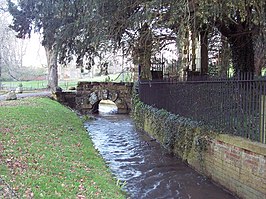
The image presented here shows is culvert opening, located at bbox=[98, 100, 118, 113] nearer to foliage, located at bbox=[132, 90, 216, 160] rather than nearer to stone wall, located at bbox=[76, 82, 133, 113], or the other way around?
stone wall, located at bbox=[76, 82, 133, 113]

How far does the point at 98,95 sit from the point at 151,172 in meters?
15.9

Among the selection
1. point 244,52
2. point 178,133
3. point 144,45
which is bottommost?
point 178,133

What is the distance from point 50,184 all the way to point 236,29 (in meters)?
7.51

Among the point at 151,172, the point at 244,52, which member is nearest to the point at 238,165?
the point at 151,172

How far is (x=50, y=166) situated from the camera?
18.0 feet

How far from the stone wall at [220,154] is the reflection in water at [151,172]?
0.28 m

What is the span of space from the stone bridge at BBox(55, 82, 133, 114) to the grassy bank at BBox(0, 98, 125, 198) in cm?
1357

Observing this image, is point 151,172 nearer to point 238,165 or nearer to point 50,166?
point 238,165

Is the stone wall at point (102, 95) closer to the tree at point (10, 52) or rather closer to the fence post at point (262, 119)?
the fence post at point (262, 119)

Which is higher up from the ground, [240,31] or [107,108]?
[240,31]

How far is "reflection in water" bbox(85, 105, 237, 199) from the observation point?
245 inches

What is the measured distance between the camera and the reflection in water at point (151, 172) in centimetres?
622

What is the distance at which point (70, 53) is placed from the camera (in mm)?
11555

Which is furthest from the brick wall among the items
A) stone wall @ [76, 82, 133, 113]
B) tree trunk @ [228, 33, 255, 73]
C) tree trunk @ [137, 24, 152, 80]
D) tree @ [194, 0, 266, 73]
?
stone wall @ [76, 82, 133, 113]
